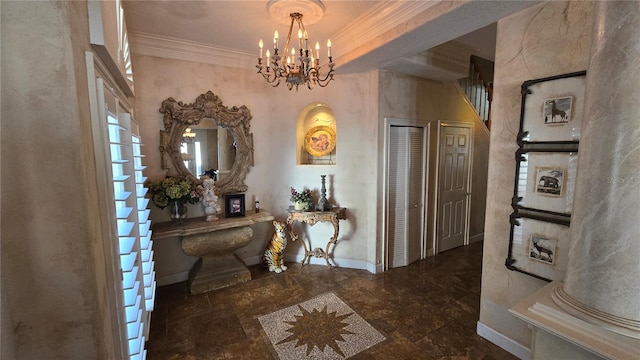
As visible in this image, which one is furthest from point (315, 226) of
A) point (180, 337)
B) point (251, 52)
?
point (251, 52)

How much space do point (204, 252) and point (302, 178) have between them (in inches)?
61.3

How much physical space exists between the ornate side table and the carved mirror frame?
0.77 metres

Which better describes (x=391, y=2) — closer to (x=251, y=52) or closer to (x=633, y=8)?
(x=633, y=8)

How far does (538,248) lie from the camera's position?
1974 mm

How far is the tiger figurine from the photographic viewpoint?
3510mm

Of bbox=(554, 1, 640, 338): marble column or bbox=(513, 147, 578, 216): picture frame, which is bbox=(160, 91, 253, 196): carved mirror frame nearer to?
bbox=(513, 147, 578, 216): picture frame

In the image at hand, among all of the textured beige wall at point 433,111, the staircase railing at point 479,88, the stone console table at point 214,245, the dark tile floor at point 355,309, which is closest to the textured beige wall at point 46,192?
the dark tile floor at point 355,309

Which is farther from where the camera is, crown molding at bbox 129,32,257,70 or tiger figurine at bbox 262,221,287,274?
tiger figurine at bbox 262,221,287,274

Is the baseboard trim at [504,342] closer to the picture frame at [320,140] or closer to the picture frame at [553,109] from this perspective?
the picture frame at [553,109]

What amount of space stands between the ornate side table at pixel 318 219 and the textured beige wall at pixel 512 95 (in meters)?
1.72

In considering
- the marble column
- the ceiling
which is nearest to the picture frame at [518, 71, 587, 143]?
the marble column

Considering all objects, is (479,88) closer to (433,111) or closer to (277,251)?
(433,111)

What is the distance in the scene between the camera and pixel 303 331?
2475 millimetres

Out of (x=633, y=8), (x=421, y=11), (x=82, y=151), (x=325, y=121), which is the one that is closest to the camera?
(x=82, y=151)
